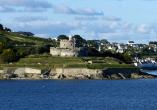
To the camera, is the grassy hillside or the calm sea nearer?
the calm sea

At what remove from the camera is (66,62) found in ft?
434

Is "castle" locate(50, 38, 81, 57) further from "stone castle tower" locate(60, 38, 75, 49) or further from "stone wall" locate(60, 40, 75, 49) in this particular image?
"stone wall" locate(60, 40, 75, 49)

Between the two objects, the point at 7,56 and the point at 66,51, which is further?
the point at 66,51

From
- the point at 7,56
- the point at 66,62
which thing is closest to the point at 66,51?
the point at 66,62

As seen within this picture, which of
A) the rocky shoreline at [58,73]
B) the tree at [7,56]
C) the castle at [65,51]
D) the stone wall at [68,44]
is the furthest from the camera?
the stone wall at [68,44]

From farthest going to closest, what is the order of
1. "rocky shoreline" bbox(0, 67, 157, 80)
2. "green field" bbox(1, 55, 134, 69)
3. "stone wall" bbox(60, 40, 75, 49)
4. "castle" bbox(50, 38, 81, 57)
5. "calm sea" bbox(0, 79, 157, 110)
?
"stone wall" bbox(60, 40, 75, 49), "castle" bbox(50, 38, 81, 57), "green field" bbox(1, 55, 134, 69), "rocky shoreline" bbox(0, 67, 157, 80), "calm sea" bbox(0, 79, 157, 110)

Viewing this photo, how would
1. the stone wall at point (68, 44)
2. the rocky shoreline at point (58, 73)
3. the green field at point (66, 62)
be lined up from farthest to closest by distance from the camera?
the stone wall at point (68, 44) < the green field at point (66, 62) < the rocky shoreline at point (58, 73)

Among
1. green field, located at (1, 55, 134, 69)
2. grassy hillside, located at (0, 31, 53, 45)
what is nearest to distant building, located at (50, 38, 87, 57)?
green field, located at (1, 55, 134, 69)

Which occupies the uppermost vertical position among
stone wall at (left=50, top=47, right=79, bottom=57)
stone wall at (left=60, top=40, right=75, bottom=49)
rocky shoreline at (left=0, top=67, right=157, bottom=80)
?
stone wall at (left=60, top=40, right=75, bottom=49)

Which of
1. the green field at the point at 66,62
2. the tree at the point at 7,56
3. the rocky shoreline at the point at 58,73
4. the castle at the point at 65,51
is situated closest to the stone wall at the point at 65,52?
the castle at the point at 65,51

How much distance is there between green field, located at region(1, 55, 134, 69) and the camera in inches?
5046

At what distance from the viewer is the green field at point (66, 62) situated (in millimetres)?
128175

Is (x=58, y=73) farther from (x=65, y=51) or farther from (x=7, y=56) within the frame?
(x=7, y=56)

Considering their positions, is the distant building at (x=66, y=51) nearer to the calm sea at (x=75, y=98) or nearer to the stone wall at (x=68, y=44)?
the stone wall at (x=68, y=44)
